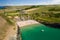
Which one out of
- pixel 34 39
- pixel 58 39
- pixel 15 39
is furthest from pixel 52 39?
pixel 15 39

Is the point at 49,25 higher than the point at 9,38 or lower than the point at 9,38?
lower

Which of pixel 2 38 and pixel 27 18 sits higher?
pixel 2 38

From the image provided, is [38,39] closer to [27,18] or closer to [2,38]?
[2,38]

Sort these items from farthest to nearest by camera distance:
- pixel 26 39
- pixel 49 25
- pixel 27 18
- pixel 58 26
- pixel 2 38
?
pixel 27 18 < pixel 49 25 < pixel 58 26 < pixel 26 39 < pixel 2 38

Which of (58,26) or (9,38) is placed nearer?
(9,38)

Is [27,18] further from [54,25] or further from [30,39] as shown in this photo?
[30,39]

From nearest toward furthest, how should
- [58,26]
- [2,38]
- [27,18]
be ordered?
[2,38] → [58,26] → [27,18]

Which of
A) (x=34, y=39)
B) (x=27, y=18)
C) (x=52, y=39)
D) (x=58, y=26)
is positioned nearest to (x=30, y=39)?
(x=34, y=39)

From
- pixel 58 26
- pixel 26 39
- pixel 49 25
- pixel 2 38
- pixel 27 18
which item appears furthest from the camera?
pixel 27 18

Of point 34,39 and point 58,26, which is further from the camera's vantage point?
point 58,26
